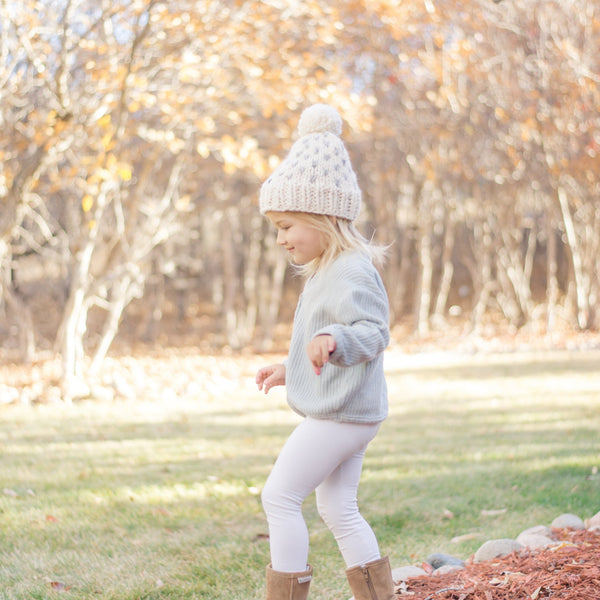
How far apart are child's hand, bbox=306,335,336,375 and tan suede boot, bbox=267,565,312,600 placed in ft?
2.35

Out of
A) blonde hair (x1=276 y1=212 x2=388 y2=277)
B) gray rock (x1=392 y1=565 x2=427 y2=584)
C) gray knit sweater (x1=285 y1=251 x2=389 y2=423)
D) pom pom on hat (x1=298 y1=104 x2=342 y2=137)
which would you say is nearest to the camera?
gray knit sweater (x1=285 y1=251 x2=389 y2=423)

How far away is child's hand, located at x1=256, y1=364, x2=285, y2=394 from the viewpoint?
2.75m

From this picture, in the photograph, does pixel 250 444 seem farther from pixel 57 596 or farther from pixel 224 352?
pixel 224 352

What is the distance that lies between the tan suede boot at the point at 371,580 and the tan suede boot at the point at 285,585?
0.16 metres

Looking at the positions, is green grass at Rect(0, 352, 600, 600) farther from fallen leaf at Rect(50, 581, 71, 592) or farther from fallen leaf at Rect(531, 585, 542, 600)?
fallen leaf at Rect(531, 585, 542, 600)

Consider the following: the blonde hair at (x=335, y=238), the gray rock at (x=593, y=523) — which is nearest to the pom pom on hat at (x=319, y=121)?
the blonde hair at (x=335, y=238)

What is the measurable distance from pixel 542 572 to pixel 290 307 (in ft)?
Answer: 55.4

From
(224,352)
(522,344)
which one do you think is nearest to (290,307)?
(224,352)

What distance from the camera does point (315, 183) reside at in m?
2.64

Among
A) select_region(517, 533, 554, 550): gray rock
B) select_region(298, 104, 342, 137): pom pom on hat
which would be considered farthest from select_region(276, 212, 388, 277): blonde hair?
select_region(517, 533, 554, 550): gray rock

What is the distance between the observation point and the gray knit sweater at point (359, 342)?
247cm

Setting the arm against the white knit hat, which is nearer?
the arm

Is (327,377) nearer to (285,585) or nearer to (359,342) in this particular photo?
(359,342)

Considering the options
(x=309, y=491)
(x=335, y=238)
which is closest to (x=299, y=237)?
(x=335, y=238)
